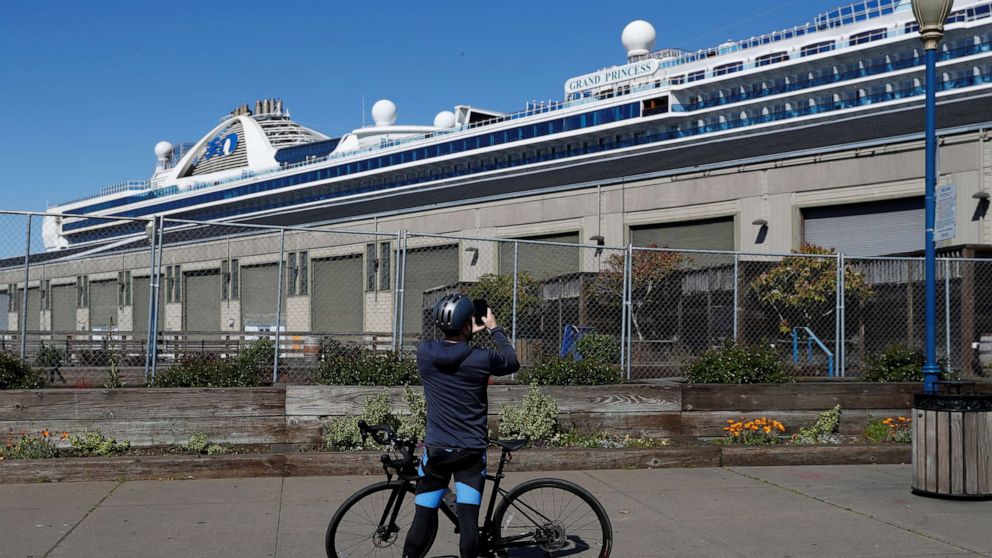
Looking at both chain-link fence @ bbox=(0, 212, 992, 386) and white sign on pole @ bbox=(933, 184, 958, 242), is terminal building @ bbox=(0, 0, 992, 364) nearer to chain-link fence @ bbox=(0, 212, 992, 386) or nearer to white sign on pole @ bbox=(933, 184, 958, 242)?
chain-link fence @ bbox=(0, 212, 992, 386)

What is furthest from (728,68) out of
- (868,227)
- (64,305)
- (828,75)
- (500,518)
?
(500,518)

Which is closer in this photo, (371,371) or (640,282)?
(371,371)

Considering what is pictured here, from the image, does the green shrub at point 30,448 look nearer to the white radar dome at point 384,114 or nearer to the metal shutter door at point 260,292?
the metal shutter door at point 260,292

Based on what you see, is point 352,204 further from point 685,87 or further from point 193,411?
point 193,411

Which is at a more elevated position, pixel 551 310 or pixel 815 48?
pixel 815 48

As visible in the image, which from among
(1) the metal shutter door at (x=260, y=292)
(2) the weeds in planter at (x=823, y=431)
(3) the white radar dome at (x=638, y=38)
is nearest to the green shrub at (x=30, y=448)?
(2) the weeds in planter at (x=823, y=431)

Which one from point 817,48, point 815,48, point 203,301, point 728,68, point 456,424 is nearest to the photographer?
point 456,424

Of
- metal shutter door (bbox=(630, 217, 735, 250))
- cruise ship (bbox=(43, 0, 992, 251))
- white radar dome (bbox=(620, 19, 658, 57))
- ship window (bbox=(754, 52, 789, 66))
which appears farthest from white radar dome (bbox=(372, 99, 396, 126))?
metal shutter door (bbox=(630, 217, 735, 250))

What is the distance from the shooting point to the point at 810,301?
2167 centimetres

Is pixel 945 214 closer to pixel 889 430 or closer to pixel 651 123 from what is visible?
pixel 889 430

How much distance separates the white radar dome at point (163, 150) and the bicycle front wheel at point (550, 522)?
120430 mm

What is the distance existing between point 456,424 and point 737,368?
7.22 metres

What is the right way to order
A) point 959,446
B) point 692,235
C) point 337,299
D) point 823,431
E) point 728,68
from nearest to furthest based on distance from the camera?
1. point 959,446
2. point 823,431
3. point 337,299
4. point 692,235
5. point 728,68

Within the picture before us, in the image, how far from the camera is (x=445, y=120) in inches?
3573
